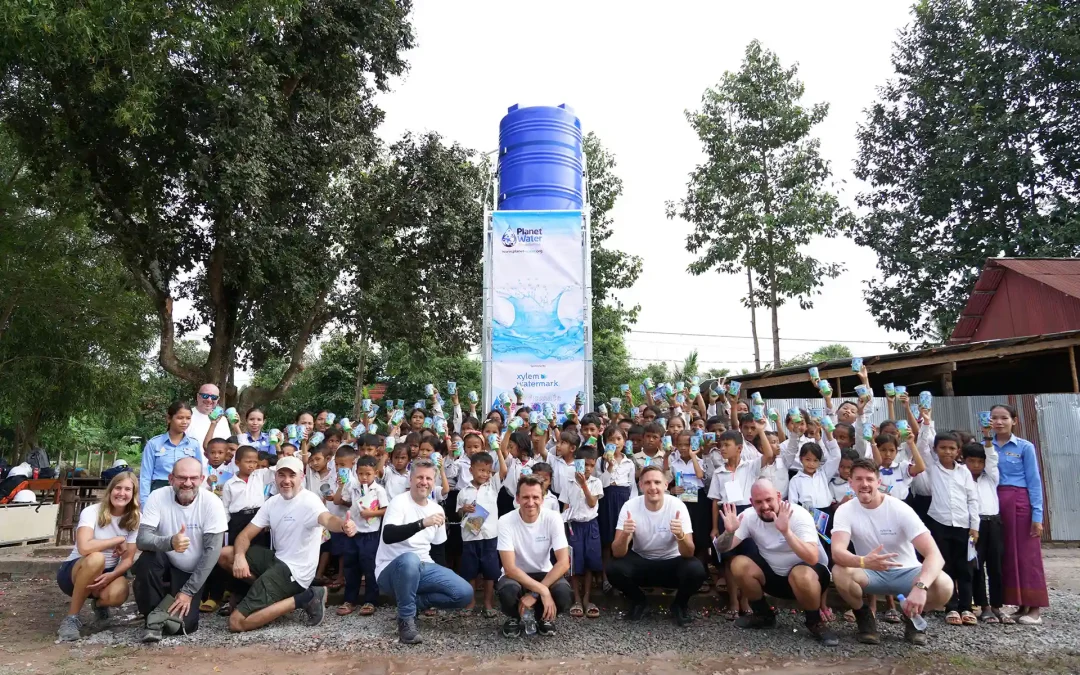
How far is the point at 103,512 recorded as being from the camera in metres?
4.88

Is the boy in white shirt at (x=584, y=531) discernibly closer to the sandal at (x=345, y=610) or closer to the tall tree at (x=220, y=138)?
the sandal at (x=345, y=610)

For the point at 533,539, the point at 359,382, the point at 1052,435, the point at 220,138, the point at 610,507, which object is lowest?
the point at 533,539

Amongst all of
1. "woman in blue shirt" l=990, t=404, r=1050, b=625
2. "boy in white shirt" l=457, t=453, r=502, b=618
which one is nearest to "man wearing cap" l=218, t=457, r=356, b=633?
"boy in white shirt" l=457, t=453, r=502, b=618

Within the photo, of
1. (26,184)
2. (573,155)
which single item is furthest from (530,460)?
(26,184)

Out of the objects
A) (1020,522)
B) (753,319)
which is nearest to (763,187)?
(753,319)

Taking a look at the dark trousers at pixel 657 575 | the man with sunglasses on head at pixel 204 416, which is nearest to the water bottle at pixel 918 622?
the dark trousers at pixel 657 575

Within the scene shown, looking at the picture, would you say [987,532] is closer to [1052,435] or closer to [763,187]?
[1052,435]

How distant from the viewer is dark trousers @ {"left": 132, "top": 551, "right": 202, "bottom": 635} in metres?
4.73

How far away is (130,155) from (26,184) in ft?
8.51

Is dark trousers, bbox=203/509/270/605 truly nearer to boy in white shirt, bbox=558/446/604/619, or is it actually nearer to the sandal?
the sandal

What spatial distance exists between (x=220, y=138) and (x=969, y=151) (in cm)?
1726

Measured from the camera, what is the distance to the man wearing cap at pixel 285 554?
15.8 ft

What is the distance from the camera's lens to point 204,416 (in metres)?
6.16

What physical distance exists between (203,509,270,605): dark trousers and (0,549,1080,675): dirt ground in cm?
84
